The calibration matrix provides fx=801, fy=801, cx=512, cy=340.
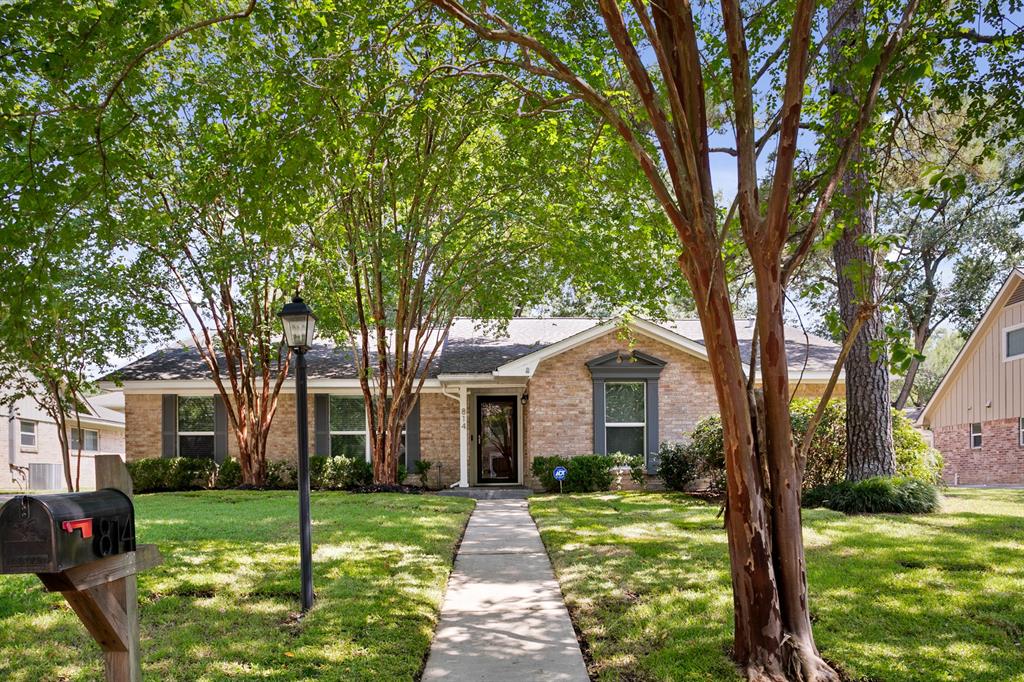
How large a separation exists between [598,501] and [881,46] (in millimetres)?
11095

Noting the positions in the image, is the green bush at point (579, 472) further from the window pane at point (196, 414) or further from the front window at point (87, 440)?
the front window at point (87, 440)

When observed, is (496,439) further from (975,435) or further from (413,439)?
(975,435)

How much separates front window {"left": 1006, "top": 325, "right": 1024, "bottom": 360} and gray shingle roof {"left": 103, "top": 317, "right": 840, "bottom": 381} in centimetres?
544

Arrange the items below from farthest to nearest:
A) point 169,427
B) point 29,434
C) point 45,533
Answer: point 29,434 → point 169,427 → point 45,533

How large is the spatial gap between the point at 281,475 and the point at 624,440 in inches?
318

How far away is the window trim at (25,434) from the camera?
93.8 feet

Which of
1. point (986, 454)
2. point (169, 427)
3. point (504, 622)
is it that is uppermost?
point (169, 427)

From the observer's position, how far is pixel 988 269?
1104 inches

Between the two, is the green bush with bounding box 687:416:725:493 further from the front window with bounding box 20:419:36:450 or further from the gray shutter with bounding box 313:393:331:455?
the front window with bounding box 20:419:36:450

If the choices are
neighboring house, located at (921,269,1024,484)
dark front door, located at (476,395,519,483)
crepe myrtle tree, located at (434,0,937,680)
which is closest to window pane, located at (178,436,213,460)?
dark front door, located at (476,395,519,483)

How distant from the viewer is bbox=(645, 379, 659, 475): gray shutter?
17969mm

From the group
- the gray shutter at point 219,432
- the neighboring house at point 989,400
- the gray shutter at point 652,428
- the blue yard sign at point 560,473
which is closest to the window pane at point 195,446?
the gray shutter at point 219,432

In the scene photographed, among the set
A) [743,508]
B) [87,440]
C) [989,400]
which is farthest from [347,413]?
[87,440]

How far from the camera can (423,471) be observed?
18.8 metres
